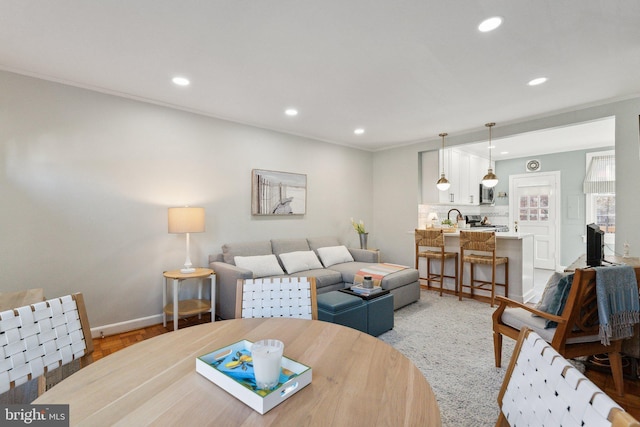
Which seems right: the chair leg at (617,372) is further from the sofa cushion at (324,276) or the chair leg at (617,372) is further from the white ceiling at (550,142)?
the white ceiling at (550,142)

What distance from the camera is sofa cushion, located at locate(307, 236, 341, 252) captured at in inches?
188

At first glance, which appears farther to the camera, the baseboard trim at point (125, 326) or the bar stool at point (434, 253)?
the bar stool at point (434, 253)

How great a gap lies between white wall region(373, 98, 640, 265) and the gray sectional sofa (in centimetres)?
111

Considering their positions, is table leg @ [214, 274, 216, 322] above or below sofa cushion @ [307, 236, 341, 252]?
below

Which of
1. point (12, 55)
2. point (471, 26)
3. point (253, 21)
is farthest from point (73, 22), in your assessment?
point (471, 26)

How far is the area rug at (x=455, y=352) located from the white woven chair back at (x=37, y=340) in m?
2.03

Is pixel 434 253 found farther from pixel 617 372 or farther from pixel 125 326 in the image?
pixel 125 326

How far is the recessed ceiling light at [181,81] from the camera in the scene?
9.41 ft

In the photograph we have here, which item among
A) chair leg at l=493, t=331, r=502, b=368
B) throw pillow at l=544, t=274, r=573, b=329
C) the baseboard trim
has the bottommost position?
the baseboard trim

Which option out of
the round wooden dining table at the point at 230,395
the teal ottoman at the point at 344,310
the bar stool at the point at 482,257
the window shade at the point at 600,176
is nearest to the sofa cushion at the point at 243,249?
the teal ottoman at the point at 344,310

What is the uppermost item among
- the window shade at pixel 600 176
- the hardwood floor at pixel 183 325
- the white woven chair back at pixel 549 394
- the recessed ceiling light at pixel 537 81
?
the recessed ceiling light at pixel 537 81

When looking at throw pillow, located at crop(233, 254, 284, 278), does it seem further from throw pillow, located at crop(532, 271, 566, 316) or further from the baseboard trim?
throw pillow, located at crop(532, 271, 566, 316)

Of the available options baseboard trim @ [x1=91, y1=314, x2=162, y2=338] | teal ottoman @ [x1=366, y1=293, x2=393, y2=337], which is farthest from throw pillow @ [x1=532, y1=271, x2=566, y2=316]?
baseboard trim @ [x1=91, y1=314, x2=162, y2=338]

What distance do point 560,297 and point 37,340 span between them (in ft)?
9.37
